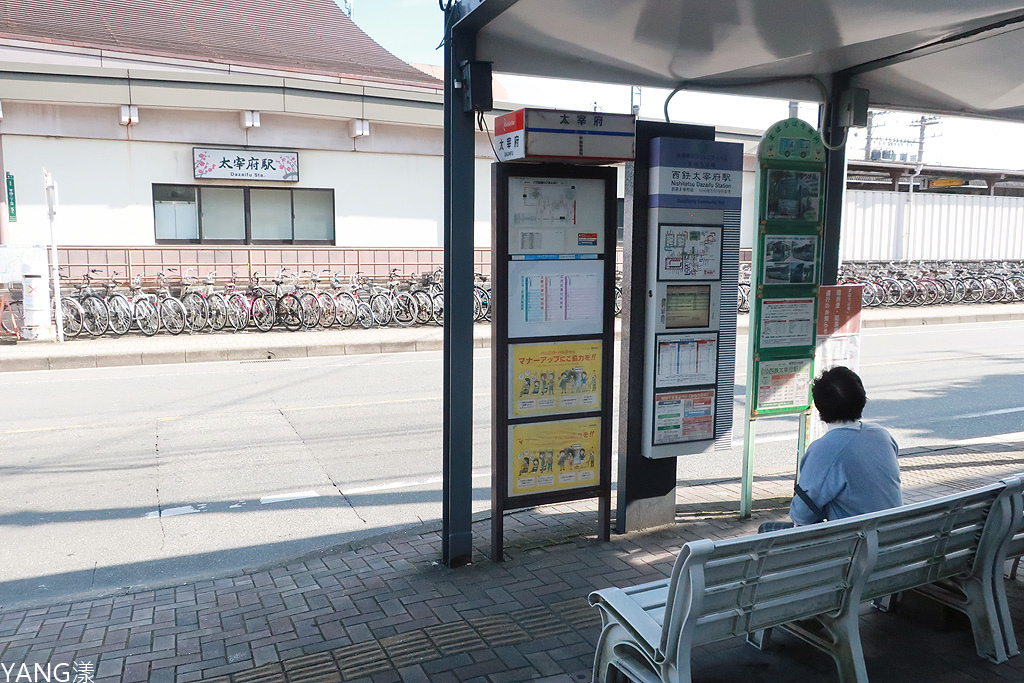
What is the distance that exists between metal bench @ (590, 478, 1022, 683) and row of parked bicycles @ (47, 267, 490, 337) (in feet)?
43.1

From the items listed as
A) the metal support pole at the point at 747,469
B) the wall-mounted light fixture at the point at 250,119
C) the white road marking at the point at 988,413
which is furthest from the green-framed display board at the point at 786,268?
the wall-mounted light fixture at the point at 250,119

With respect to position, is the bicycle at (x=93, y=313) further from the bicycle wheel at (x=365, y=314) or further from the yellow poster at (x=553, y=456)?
the yellow poster at (x=553, y=456)

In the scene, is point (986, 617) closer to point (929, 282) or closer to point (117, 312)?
point (117, 312)

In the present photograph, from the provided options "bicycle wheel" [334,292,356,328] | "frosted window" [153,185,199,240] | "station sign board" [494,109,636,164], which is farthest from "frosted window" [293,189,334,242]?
"station sign board" [494,109,636,164]

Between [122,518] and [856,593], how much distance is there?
5.07 m

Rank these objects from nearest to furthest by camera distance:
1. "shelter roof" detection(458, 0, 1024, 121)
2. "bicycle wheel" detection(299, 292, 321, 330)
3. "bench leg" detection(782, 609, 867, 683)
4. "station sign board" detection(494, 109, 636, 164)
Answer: "bench leg" detection(782, 609, 867, 683), "shelter roof" detection(458, 0, 1024, 121), "station sign board" detection(494, 109, 636, 164), "bicycle wheel" detection(299, 292, 321, 330)

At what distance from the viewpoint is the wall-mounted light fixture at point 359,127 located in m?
18.2

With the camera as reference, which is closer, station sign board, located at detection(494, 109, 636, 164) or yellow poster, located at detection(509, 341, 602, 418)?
station sign board, located at detection(494, 109, 636, 164)

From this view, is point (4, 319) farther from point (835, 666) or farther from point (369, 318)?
point (835, 666)

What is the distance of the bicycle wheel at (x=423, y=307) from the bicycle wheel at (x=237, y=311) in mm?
3318

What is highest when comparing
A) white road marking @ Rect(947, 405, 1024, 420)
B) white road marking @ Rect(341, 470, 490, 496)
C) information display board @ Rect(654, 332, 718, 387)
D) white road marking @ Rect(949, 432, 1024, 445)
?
information display board @ Rect(654, 332, 718, 387)

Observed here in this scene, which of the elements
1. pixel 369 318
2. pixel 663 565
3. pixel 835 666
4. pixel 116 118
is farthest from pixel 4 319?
pixel 835 666

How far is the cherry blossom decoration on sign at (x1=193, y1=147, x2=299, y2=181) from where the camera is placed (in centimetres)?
1736

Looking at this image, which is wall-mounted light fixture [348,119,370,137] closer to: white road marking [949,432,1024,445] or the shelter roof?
the shelter roof
